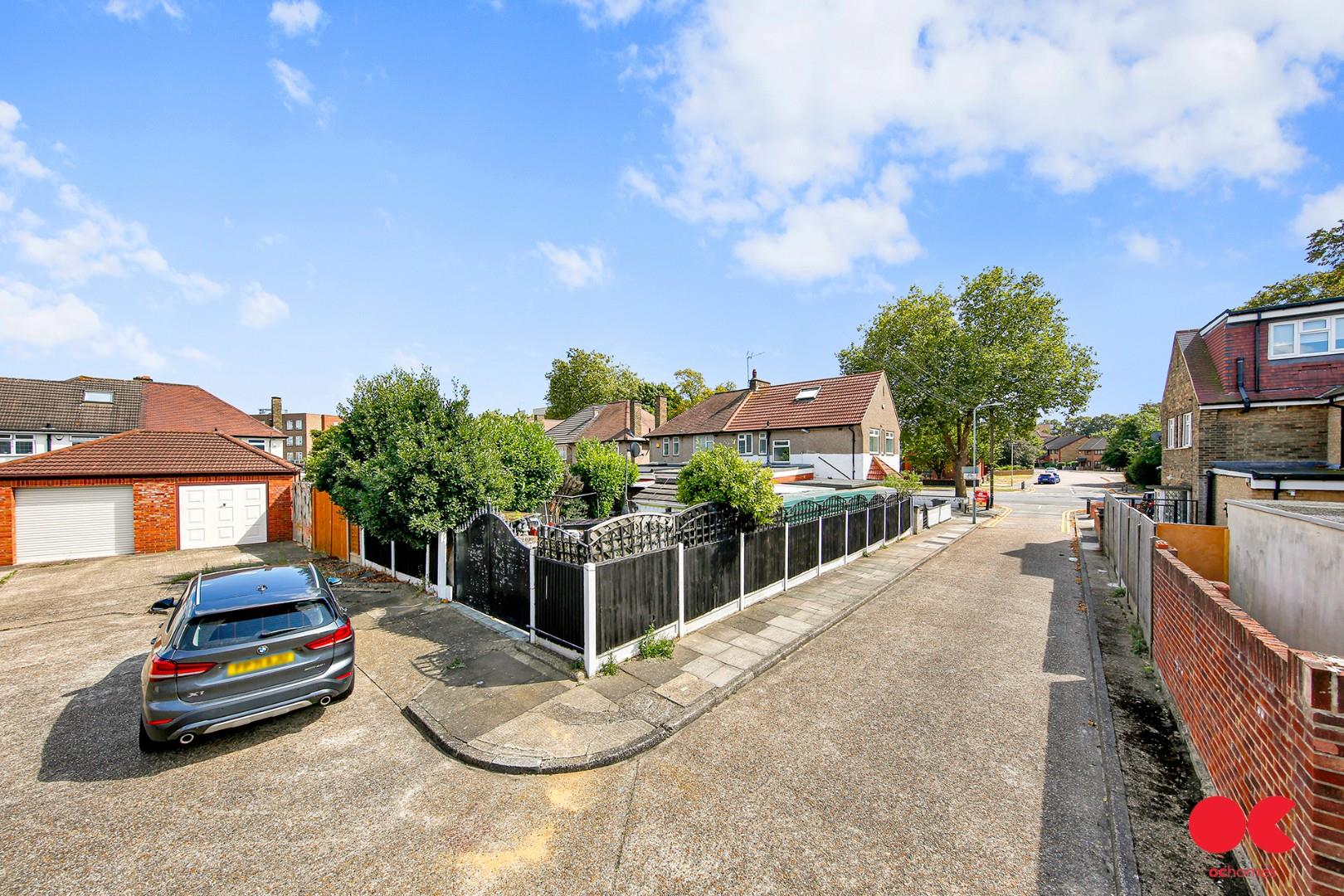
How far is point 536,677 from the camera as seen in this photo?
6.73m

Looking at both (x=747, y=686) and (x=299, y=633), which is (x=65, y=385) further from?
(x=747, y=686)

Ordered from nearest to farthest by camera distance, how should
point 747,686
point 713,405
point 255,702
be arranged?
point 255,702
point 747,686
point 713,405

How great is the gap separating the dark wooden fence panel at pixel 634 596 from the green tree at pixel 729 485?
150 centimetres

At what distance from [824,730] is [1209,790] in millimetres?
3325

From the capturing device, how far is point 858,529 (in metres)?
14.5

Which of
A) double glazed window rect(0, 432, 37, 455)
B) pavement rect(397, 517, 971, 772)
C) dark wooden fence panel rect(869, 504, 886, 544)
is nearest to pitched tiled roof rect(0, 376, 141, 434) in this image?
double glazed window rect(0, 432, 37, 455)

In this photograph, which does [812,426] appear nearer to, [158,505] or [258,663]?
[258,663]

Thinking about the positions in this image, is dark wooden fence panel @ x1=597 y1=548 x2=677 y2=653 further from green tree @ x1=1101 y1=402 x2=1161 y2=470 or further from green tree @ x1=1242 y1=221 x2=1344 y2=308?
green tree @ x1=1101 y1=402 x2=1161 y2=470

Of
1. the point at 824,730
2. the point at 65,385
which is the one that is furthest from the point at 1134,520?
the point at 65,385

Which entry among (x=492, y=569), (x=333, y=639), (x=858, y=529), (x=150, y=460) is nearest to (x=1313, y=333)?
(x=858, y=529)

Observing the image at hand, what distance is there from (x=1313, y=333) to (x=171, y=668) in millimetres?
27894

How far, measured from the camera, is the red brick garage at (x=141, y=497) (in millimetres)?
14258

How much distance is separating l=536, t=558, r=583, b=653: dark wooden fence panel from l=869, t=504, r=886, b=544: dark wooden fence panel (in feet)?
36.3

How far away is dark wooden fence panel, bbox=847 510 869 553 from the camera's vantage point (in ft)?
46.0
